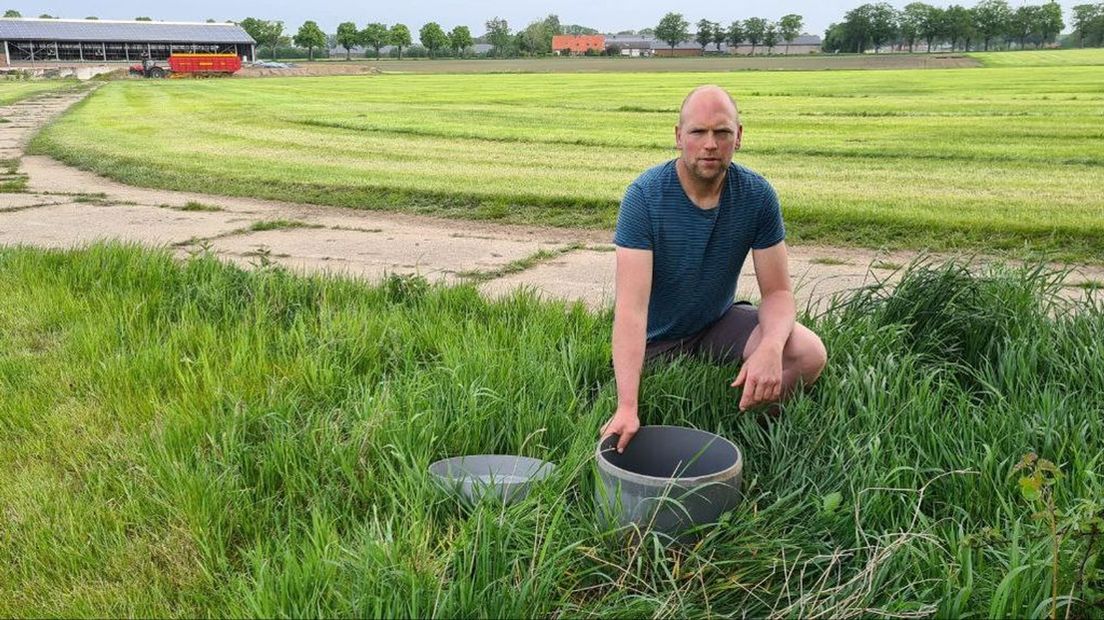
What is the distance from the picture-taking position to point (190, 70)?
208 ft

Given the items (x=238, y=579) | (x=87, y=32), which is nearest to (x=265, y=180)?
(x=238, y=579)

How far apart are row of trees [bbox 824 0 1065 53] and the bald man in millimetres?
124922

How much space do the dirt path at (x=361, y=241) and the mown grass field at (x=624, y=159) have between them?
499 millimetres

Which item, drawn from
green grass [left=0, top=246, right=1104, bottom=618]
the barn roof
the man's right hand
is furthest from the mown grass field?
the barn roof

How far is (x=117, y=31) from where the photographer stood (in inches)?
3588

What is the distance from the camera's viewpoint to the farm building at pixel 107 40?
8562cm

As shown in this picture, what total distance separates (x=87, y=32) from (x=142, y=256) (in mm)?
98465

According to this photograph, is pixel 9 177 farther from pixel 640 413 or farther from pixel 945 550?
pixel 945 550

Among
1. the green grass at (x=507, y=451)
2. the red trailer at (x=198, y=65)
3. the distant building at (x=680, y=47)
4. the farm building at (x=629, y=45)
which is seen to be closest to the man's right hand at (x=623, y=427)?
the green grass at (x=507, y=451)

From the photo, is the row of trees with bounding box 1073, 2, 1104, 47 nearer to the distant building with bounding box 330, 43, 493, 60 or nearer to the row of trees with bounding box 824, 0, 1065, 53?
the row of trees with bounding box 824, 0, 1065, 53

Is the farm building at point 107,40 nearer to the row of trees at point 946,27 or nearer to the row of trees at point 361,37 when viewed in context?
the row of trees at point 361,37

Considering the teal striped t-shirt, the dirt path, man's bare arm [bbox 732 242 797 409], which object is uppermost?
the teal striped t-shirt

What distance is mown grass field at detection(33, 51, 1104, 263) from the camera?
24.3 ft

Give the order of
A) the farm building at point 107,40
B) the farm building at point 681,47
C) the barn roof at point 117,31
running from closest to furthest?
the farm building at point 107,40
the barn roof at point 117,31
the farm building at point 681,47
